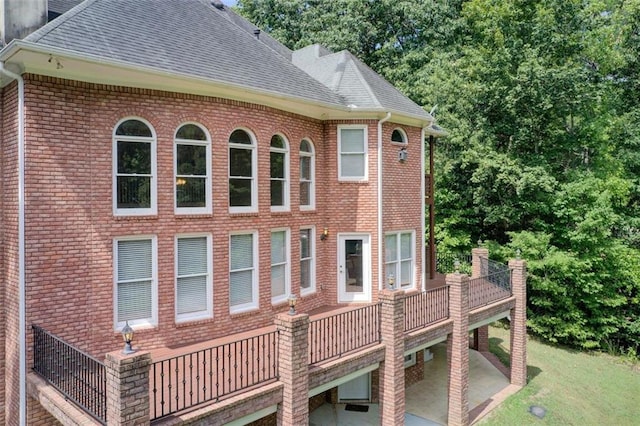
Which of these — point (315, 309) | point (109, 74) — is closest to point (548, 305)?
point (315, 309)

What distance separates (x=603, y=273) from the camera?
1820 cm

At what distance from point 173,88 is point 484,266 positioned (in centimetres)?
1121

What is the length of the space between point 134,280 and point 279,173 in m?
4.38

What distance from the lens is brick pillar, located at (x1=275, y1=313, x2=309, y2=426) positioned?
727 cm

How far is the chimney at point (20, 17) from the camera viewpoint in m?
7.71

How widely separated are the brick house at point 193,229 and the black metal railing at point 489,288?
104 millimetres

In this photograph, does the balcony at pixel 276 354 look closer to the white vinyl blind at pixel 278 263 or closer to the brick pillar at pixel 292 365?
the brick pillar at pixel 292 365

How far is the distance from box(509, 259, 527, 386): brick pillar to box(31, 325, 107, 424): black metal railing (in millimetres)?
12152

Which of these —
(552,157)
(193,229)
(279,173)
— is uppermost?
(552,157)

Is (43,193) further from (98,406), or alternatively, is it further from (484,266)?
(484,266)

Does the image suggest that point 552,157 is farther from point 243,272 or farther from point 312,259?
point 243,272

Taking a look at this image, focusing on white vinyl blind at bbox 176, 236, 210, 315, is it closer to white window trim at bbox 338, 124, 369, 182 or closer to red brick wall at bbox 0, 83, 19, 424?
red brick wall at bbox 0, 83, 19, 424

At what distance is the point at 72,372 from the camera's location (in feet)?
21.6

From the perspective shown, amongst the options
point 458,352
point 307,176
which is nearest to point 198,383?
point 307,176
